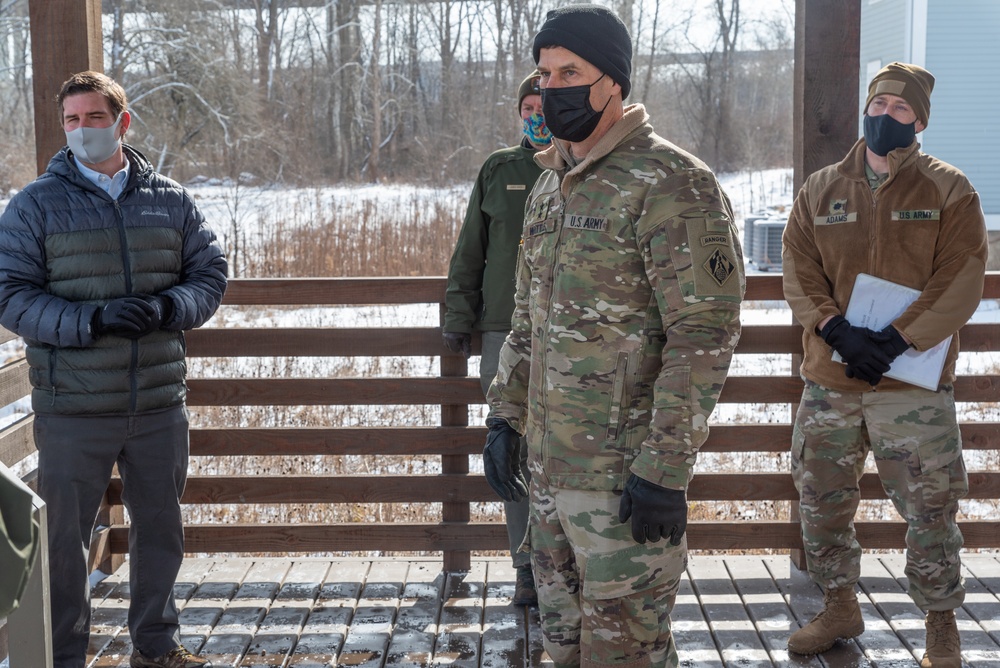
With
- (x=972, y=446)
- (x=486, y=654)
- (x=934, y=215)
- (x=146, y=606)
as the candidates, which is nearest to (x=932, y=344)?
(x=934, y=215)

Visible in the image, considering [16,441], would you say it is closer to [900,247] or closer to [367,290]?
[367,290]

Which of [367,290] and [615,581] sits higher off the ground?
[367,290]

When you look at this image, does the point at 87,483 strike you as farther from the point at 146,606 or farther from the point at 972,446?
the point at 972,446

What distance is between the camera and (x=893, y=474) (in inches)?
138

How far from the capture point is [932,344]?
3.37 metres

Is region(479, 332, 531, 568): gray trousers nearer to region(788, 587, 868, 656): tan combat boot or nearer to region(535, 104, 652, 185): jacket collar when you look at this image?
region(788, 587, 868, 656): tan combat boot

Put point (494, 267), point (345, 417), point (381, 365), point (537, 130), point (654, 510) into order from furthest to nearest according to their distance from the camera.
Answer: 1. point (381, 365)
2. point (345, 417)
3. point (494, 267)
4. point (537, 130)
5. point (654, 510)

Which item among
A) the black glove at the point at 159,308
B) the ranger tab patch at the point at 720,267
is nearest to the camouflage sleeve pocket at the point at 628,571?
the ranger tab patch at the point at 720,267

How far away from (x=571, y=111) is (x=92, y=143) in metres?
1.66

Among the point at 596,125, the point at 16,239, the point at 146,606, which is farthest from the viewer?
the point at 146,606

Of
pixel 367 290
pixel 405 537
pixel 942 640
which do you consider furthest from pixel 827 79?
pixel 405 537

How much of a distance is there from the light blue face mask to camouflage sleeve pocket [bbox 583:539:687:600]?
6.69 ft

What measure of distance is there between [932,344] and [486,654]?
1843 millimetres

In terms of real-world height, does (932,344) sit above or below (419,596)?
above
